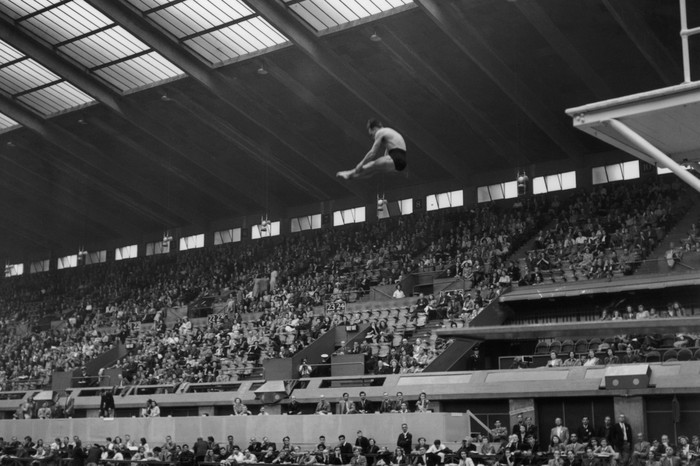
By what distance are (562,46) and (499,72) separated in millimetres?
3847

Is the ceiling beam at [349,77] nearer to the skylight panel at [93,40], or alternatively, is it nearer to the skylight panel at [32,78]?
the skylight panel at [93,40]

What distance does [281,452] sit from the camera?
2811cm

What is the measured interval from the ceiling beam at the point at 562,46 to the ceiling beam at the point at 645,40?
7.89ft

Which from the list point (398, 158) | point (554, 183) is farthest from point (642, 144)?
point (554, 183)

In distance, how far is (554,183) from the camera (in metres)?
48.4

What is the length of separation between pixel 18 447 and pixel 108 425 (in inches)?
136


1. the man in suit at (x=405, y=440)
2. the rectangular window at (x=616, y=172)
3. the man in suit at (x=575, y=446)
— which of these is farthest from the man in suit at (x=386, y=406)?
the rectangular window at (x=616, y=172)

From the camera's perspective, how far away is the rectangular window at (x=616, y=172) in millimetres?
46031

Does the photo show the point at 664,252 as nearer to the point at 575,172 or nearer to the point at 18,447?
the point at 575,172

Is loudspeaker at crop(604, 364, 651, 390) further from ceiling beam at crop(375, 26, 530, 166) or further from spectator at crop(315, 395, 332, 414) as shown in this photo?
ceiling beam at crop(375, 26, 530, 166)

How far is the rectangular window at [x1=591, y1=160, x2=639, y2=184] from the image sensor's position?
46.0 m

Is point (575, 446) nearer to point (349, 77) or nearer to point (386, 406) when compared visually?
point (386, 406)

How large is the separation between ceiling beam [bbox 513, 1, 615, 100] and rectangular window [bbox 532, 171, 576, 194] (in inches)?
309

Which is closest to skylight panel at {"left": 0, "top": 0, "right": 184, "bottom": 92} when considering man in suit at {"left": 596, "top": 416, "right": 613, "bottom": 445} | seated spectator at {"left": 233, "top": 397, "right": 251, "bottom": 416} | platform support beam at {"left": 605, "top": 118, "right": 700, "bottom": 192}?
seated spectator at {"left": 233, "top": 397, "right": 251, "bottom": 416}
